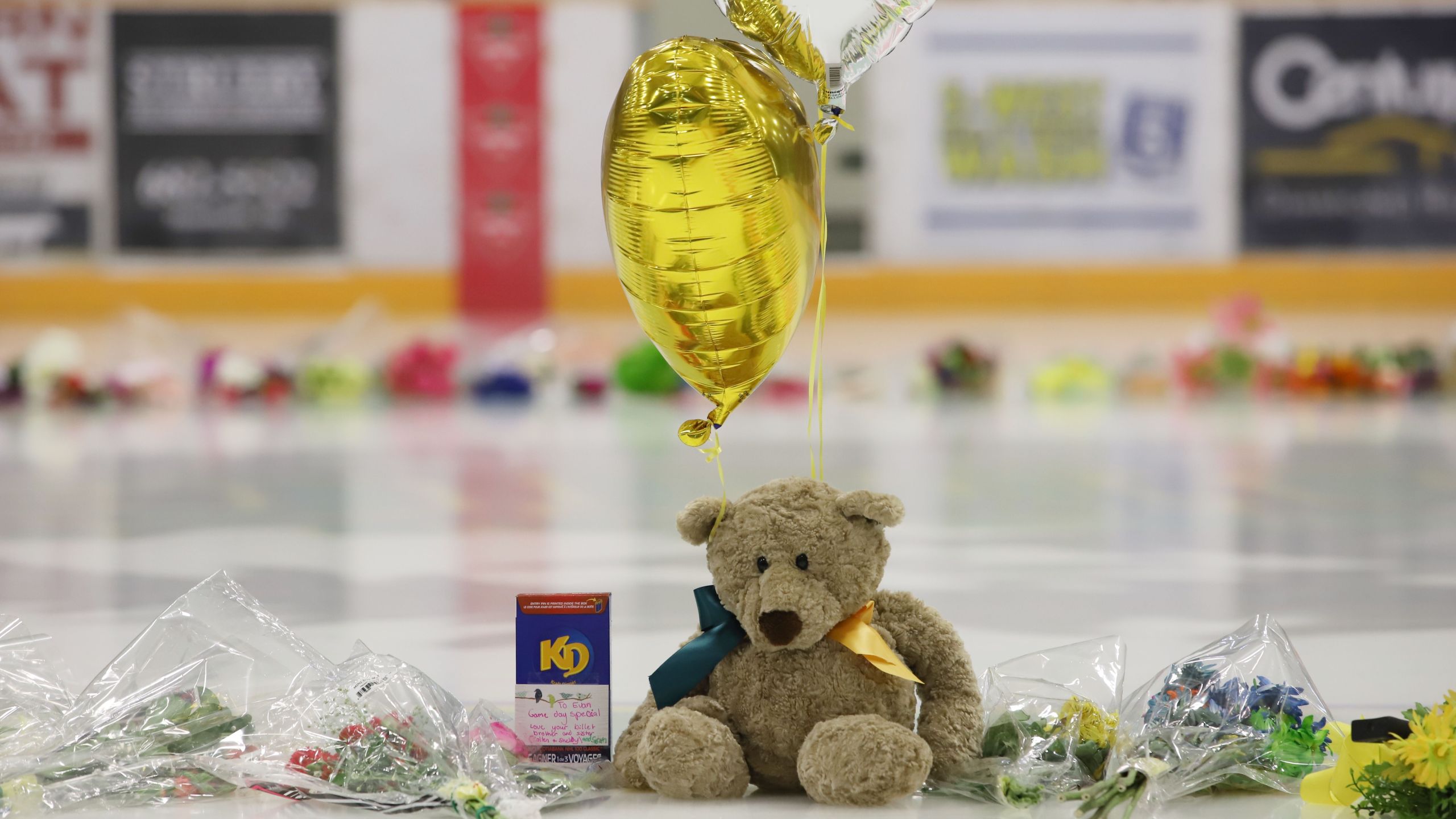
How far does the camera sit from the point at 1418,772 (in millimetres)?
1079

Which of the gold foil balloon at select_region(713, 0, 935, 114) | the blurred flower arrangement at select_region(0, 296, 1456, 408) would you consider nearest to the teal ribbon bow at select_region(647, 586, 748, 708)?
the gold foil balloon at select_region(713, 0, 935, 114)

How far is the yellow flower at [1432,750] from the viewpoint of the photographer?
3.51ft

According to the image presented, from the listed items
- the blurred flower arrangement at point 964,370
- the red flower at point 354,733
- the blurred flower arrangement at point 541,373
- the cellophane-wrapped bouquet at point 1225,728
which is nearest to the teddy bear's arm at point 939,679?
the cellophane-wrapped bouquet at point 1225,728

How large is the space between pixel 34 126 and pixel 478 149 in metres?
2.48

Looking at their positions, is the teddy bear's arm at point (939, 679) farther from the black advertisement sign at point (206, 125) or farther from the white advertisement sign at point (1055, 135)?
the black advertisement sign at point (206, 125)

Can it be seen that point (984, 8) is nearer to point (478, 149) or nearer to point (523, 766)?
point (478, 149)

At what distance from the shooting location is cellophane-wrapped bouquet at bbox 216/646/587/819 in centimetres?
118

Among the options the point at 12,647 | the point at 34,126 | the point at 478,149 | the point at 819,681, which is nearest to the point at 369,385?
the point at 478,149

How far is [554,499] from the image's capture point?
315 cm

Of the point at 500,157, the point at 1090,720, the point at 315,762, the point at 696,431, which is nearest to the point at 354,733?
the point at 315,762

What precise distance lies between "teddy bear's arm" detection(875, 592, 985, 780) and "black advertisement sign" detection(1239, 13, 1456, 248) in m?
8.17

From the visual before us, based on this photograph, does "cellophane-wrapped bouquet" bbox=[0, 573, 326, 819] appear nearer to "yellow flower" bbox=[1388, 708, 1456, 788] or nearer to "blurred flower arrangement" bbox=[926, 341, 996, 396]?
"yellow flower" bbox=[1388, 708, 1456, 788]

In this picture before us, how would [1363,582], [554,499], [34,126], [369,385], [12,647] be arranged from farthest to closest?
1. [34,126]
2. [369,385]
3. [554,499]
4. [1363,582]
5. [12,647]

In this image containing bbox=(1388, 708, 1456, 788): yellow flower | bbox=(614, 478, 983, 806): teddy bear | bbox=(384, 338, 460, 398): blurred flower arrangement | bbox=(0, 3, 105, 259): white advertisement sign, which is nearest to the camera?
bbox=(1388, 708, 1456, 788): yellow flower
